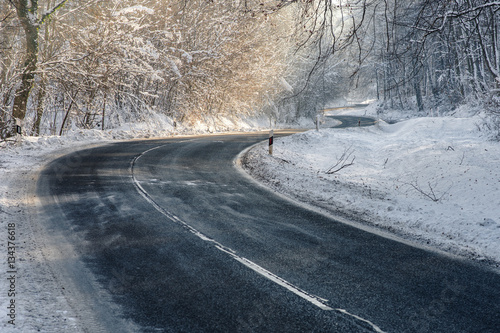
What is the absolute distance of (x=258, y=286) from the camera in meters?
4.20

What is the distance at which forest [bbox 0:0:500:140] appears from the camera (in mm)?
6457

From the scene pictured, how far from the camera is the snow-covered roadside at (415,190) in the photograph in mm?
6164

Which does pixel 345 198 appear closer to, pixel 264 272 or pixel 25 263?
pixel 264 272

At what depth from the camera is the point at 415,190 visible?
9961 mm

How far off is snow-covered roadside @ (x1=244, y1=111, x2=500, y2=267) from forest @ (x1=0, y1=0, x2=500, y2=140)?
8.92 feet

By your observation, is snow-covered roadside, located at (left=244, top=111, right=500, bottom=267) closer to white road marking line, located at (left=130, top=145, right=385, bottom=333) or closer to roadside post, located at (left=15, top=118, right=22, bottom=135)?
white road marking line, located at (left=130, top=145, right=385, bottom=333)

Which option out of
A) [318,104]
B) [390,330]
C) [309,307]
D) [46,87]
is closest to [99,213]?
[309,307]

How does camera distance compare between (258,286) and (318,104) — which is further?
(318,104)

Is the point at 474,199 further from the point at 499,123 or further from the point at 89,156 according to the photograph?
the point at 89,156

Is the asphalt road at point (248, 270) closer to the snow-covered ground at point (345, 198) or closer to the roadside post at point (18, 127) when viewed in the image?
the snow-covered ground at point (345, 198)

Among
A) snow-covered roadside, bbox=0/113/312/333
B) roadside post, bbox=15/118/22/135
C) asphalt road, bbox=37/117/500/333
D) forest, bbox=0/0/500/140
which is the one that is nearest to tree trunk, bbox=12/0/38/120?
forest, bbox=0/0/500/140

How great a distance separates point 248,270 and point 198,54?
76.7 ft

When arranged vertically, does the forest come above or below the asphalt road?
above

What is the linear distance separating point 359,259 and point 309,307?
1.60 metres
